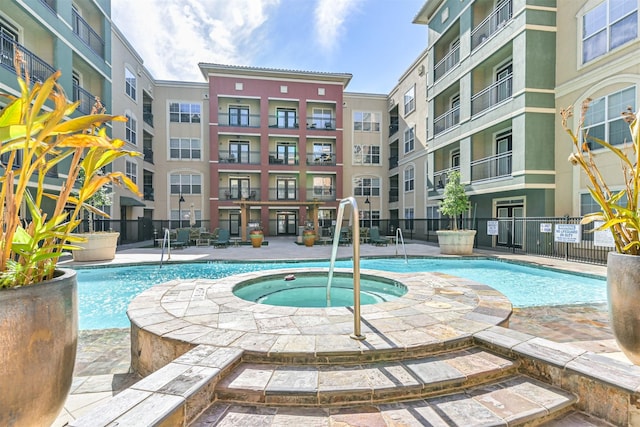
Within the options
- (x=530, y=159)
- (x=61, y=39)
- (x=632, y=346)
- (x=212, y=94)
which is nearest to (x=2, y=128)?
(x=632, y=346)

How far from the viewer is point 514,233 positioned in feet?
42.8

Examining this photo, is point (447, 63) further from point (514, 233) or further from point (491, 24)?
point (514, 233)

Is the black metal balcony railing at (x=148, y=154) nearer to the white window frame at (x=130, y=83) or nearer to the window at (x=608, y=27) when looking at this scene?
the white window frame at (x=130, y=83)

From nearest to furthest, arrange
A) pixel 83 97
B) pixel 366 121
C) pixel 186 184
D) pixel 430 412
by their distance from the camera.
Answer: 1. pixel 430 412
2. pixel 83 97
3. pixel 186 184
4. pixel 366 121

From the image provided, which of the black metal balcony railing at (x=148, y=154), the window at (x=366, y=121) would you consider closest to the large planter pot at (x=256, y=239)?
the black metal balcony railing at (x=148, y=154)

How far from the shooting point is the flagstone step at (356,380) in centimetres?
213

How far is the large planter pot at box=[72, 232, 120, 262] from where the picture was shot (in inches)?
400

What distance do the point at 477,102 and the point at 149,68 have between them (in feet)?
74.1

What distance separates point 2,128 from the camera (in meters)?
1.38

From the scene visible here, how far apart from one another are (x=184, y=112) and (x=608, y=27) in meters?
25.1

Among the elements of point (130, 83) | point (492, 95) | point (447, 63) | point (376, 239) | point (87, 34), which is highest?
point (87, 34)

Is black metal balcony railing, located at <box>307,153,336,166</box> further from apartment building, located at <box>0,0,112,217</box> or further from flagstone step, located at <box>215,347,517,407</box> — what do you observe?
flagstone step, located at <box>215,347,517,407</box>

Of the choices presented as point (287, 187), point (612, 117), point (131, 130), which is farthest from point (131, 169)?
point (612, 117)

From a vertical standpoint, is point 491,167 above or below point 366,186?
below
